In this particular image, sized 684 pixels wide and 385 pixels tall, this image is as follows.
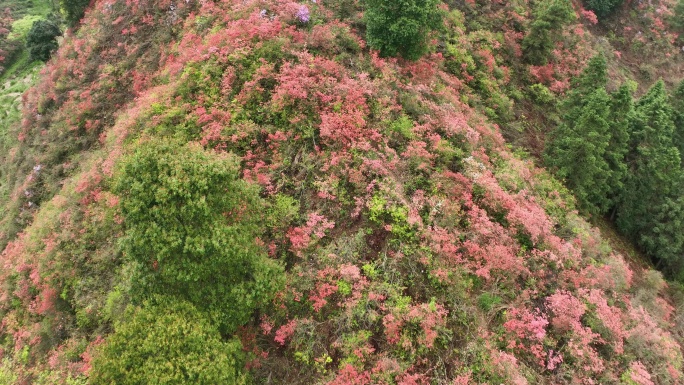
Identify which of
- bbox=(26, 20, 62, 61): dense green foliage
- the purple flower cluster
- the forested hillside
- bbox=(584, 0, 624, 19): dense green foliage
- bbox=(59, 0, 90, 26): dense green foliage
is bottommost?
bbox=(26, 20, 62, 61): dense green foliage

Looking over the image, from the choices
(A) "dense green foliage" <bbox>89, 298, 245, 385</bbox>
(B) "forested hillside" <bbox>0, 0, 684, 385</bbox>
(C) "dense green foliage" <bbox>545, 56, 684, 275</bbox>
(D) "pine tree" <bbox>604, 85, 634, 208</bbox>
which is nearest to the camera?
(A) "dense green foliage" <bbox>89, 298, 245, 385</bbox>

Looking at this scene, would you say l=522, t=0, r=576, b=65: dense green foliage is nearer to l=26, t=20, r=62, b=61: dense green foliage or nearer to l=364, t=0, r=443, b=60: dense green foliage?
l=364, t=0, r=443, b=60: dense green foliage

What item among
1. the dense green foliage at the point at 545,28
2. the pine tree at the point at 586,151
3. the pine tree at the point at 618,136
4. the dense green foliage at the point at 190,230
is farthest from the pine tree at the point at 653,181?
the dense green foliage at the point at 190,230

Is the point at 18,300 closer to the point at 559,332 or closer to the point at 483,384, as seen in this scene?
the point at 483,384

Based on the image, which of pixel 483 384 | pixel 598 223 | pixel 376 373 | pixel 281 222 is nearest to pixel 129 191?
pixel 281 222

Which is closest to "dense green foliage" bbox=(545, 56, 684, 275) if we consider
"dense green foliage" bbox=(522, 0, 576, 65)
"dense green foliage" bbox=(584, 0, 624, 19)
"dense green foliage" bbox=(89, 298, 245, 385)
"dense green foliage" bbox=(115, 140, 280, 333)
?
"dense green foliage" bbox=(522, 0, 576, 65)

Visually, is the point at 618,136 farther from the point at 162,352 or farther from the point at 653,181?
the point at 162,352

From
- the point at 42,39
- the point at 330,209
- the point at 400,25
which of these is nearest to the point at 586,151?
the point at 400,25
